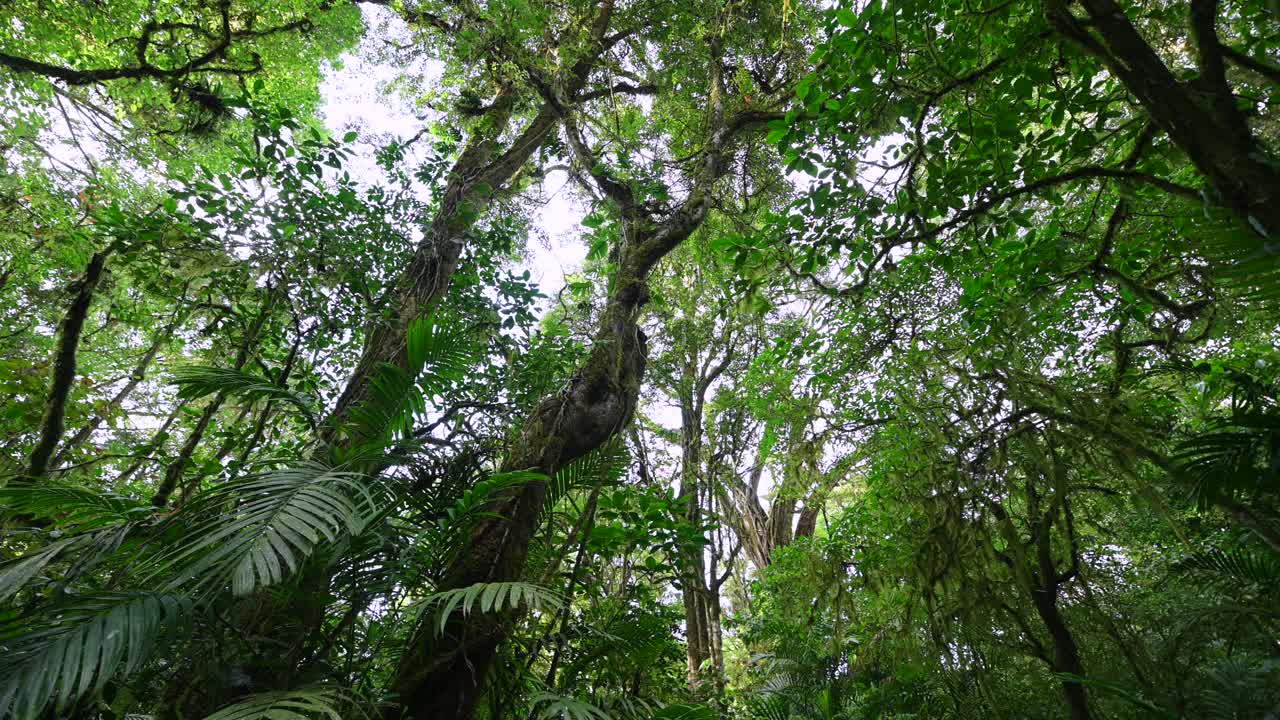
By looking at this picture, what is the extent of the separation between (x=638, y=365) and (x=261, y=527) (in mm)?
2338

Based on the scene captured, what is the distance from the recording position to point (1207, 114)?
58.5 inches

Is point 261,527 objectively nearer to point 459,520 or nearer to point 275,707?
point 275,707

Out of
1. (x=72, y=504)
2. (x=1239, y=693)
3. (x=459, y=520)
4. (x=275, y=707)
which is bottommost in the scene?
(x=275, y=707)

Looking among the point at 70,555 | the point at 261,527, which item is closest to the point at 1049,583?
the point at 261,527

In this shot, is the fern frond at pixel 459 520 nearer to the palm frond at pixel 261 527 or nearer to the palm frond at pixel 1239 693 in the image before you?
the palm frond at pixel 261 527

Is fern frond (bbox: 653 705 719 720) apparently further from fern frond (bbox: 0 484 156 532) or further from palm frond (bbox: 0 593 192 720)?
fern frond (bbox: 0 484 156 532)

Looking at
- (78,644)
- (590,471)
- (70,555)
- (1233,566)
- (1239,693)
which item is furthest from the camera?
(1233,566)

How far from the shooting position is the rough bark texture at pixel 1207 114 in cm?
139

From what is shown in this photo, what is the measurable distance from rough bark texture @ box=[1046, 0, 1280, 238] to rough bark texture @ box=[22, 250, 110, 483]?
15.3ft

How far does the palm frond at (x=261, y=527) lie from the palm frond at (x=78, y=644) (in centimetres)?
8

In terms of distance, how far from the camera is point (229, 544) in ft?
4.81

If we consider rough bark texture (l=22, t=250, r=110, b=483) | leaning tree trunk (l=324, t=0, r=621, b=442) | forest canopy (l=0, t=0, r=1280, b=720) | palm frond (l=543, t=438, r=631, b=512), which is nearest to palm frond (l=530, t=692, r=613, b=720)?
forest canopy (l=0, t=0, r=1280, b=720)

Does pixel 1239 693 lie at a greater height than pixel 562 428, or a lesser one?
lesser

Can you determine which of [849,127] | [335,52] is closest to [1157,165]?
[849,127]
